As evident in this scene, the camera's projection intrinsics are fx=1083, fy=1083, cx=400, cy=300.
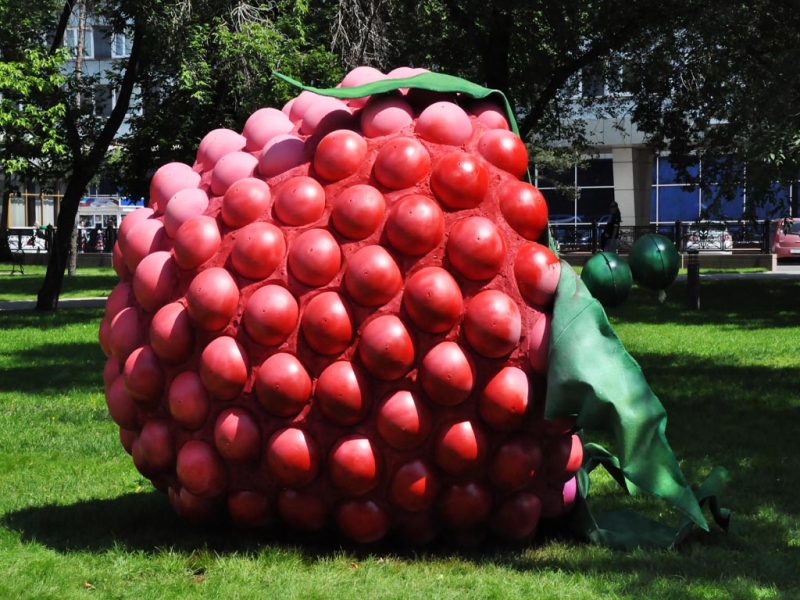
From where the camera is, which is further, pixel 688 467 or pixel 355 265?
pixel 688 467

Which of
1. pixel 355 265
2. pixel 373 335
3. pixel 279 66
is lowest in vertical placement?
pixel 373 335

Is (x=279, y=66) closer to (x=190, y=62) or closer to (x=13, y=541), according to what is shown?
(x=190, y=62)

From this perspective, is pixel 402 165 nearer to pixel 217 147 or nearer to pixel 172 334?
pixel 217 147

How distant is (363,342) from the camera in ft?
16.3

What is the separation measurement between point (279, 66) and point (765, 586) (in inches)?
463

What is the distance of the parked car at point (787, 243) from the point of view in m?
32.5

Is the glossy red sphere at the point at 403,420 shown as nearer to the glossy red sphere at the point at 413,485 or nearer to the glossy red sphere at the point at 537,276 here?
the glossy red sphere at the point at 413,485

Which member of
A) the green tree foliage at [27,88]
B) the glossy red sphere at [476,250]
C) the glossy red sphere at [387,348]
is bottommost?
the glossy red sphere at [387,348]

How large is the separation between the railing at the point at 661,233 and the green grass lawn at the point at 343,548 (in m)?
22.4

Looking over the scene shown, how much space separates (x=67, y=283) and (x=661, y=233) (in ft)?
55.9

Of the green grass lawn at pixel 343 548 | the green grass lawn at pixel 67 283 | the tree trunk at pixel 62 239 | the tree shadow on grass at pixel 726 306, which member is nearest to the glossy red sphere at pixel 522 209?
the green grass lawn at pixel 343 548

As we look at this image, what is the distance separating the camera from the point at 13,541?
5672 millimetres

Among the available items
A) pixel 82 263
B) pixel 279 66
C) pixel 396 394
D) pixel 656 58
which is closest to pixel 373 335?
pixel 396 394

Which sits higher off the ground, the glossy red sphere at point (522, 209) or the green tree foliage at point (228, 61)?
the green tree foliage at point (228, 61)
